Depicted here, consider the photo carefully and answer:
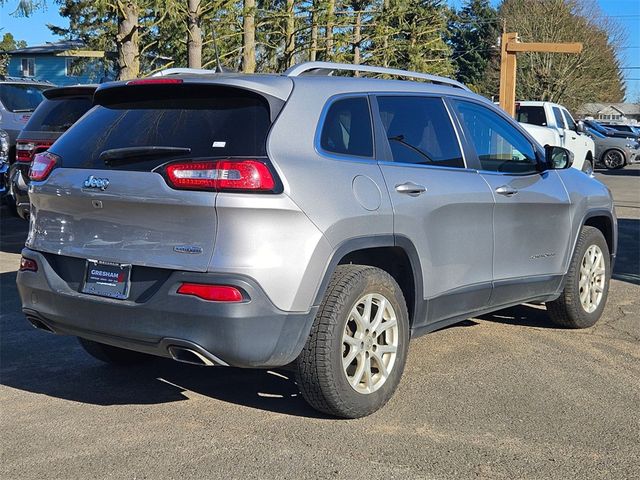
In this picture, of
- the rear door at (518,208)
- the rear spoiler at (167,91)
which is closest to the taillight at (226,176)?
the rear spoiler at (167,91)

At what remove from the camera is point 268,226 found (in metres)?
3.82

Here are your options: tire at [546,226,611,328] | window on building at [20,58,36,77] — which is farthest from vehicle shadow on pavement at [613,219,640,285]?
window on building at [20,58,36,77]

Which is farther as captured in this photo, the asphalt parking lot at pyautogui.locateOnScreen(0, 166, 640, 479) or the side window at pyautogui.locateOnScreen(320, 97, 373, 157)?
the side window at pyautogui.locateOnScreen(320, 97, 373, 157)

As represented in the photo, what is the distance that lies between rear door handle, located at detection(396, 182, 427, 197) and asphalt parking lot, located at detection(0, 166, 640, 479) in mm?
1192

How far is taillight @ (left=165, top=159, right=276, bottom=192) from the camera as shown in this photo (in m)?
3.82

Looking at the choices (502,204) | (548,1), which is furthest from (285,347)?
(548,1)

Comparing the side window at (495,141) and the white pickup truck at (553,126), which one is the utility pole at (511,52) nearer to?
the white pickup truck at (553,126)

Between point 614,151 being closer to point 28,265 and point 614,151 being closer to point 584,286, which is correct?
point 584,286

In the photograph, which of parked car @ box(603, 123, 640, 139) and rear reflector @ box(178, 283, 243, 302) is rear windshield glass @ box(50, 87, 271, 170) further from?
parked car @ box(603, 123, 640, 139)

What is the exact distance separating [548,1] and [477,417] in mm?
49754

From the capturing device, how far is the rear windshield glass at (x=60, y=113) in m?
10.1

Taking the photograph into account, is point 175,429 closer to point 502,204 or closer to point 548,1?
point 502,204

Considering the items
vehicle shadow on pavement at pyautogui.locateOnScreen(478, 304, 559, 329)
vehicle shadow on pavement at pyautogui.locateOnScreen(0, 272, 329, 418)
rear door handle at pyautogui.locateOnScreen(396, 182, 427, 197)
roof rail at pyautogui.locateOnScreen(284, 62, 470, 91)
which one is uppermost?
roof rail at pyautogui.locateOnScreen(284, 62, 470, 91)

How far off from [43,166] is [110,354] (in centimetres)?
135
